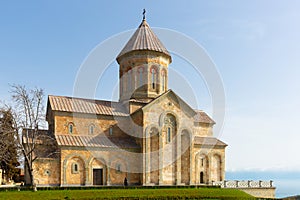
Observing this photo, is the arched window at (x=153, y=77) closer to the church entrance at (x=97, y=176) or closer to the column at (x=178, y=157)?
the column at (x=178, y=157)

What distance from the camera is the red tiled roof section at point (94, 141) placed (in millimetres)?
33062

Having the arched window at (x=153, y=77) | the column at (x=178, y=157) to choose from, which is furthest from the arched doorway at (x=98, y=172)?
the arched window at (x=153, y=77)

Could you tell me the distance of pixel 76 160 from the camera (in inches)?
1297

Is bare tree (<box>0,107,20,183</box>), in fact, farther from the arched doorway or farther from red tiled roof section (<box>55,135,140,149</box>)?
the arched doorway

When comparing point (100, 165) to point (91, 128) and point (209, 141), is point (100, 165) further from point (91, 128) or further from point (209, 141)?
point (209, 141)

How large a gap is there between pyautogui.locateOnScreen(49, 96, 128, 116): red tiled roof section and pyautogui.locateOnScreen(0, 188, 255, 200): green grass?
10977 mm

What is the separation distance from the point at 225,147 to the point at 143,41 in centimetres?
1749

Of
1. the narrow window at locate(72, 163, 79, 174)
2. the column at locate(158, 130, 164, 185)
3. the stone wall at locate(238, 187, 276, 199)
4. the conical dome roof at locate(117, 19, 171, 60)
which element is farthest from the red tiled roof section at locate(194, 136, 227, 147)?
the narrow window at locate(72, 163, 79, 174)

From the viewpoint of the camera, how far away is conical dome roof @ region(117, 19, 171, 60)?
132ft

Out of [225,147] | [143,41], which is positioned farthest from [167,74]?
[225,147]

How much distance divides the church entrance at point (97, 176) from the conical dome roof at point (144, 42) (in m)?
15.3

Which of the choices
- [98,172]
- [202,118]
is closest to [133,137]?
[98,172]

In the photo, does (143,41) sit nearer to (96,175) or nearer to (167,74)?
(167,74)

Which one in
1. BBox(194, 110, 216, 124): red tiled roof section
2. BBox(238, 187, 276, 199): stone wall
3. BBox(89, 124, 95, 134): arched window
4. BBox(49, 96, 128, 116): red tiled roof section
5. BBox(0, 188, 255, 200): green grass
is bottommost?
BBox(238, 187, 276, 199): stone wall
